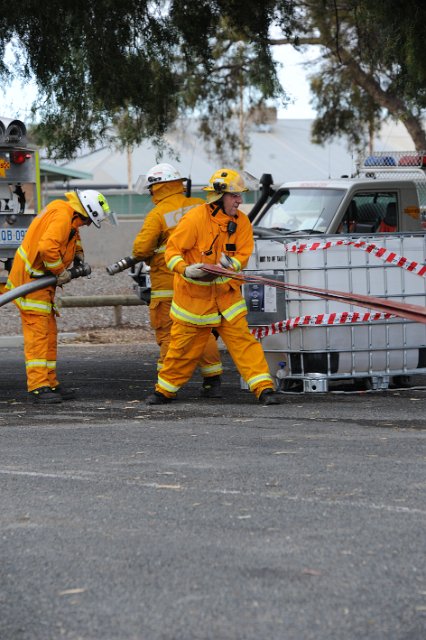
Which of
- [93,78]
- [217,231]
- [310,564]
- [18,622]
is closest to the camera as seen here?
[18,622]

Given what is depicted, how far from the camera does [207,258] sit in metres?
10.3

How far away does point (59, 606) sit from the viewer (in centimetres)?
489

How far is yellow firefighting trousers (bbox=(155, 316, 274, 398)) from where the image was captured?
33.2 feet

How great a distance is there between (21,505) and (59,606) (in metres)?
1.75

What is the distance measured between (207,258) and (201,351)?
0.75 m

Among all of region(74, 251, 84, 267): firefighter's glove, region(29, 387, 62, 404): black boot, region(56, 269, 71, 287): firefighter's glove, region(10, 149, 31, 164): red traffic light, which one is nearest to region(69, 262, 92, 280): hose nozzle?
region(74, 251, 84, 267): firefighter's glove

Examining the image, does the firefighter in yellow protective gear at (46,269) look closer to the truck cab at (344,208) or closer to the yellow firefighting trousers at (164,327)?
the yellow firefighting trousers at (164,327)

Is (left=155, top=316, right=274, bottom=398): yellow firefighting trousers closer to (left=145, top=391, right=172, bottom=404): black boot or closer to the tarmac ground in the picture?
(left=145, top=391, right=172, bottom=404): black boot

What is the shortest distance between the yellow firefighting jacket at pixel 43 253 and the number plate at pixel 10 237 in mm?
1013

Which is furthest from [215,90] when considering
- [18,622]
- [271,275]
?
[18,622]

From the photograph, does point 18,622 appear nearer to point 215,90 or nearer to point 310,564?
point 310,564

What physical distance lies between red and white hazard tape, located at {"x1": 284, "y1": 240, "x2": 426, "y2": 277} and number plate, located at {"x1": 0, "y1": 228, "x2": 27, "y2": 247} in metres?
2.89

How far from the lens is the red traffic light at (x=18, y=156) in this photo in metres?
12.2

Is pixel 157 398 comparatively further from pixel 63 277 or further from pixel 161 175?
pixel 161 175
